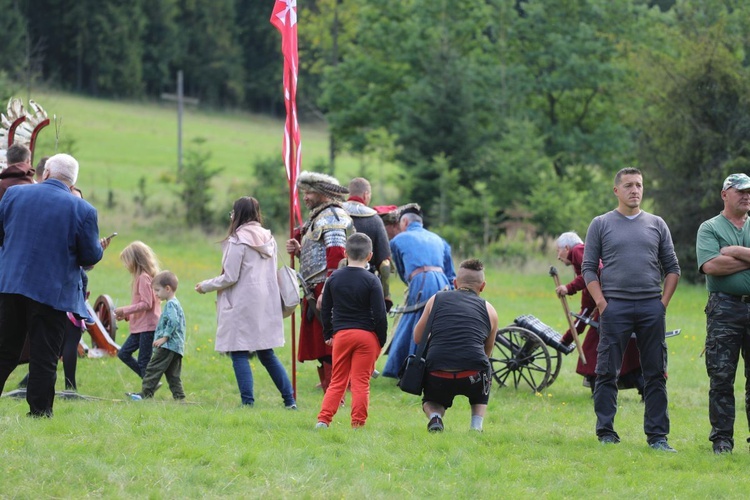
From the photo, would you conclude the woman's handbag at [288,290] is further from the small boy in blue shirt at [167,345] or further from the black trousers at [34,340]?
the black trousers at [34,340]

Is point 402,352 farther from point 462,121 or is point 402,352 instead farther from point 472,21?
point 472,21

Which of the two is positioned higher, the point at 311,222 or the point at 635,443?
the point at 311,222

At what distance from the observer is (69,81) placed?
7925 centimetres

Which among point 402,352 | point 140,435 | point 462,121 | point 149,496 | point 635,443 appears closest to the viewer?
point 149,496

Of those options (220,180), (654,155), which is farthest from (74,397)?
(220,180)

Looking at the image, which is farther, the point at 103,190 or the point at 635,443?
the point at 103,190

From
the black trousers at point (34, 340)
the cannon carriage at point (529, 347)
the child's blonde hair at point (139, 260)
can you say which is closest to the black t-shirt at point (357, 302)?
the black trousers at point (34, 340)

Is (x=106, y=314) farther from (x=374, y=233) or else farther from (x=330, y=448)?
(x=330, y=448)

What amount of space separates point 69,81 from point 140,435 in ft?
248

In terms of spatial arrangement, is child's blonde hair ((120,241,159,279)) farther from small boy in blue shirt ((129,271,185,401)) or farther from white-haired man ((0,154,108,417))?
white-haired man ((0,154,108,417))

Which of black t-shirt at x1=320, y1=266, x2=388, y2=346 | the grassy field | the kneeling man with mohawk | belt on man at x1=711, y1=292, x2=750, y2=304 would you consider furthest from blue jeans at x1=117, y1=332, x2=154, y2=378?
belt on man at x1=711, y1=292, x2=750, y2=304

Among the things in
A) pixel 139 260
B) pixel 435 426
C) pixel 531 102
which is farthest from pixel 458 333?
pixel 531 102

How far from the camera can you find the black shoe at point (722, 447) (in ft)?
27.6

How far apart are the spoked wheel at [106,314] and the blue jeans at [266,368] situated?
379 cm
